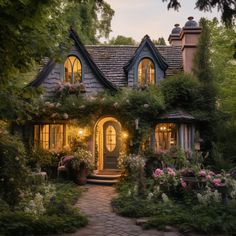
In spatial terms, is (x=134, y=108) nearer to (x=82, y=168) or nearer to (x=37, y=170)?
(x=82, y=168)

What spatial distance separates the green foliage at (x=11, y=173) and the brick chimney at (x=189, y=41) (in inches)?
441

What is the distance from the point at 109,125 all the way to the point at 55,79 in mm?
3482

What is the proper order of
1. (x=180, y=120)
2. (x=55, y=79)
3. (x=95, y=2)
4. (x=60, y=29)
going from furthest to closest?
(x=55, y=79), (x=180, y=120), (x=60, y=29), (x=95, y=2)

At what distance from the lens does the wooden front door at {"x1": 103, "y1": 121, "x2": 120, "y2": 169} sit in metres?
15.9

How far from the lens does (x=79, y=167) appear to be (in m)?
13.0

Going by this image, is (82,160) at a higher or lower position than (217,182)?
higher

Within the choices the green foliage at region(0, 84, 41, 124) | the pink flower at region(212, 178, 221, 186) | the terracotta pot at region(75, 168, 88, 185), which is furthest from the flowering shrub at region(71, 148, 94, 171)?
the green foliage at region(0, 84, 41, 124)

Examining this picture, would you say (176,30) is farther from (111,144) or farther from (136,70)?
(111,144)

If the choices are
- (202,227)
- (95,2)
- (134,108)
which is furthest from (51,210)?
(134,108)

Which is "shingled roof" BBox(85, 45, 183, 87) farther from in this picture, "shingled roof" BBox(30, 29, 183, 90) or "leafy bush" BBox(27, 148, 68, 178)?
"leafy bush" BBox(27, 148, 68, 178)

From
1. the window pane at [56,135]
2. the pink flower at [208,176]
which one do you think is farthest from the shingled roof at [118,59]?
the pink flower at [208,176]

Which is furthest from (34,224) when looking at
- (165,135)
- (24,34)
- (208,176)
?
(165,135)

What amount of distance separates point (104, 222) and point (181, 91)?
28.0 ft

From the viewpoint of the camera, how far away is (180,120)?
13.8m
